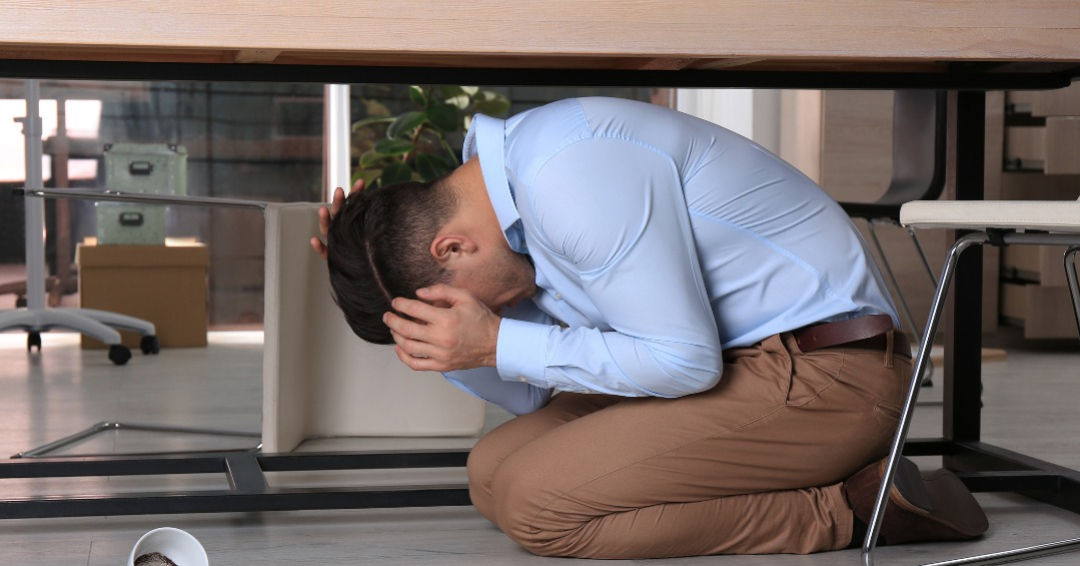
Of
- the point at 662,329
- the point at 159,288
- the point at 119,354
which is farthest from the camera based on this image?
the point at 159,288

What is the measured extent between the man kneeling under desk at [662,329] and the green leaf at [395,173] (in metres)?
2.60

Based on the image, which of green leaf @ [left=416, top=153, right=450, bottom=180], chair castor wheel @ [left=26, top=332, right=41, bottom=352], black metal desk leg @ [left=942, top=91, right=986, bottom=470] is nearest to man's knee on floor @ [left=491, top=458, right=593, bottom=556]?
black metal desk leg @ [left=942, top=91, right=986, bottom=470]

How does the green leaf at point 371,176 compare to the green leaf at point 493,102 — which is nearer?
the green leaf at point 371,176

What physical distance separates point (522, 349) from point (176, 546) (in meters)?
0.41

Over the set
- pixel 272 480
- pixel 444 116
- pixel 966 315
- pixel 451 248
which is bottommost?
pixel 272 480

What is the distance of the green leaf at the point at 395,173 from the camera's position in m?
3.95

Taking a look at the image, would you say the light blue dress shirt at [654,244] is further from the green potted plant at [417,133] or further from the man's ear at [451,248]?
the green potted plant at [417,133]

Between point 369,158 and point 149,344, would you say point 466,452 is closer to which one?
point 149,344

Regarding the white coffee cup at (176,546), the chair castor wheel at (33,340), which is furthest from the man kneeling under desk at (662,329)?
the chair castor wheel at (33,340)

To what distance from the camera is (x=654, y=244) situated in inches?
45.5

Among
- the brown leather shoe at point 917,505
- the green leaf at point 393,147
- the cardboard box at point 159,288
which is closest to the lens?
the brown leather shoe at point 917,505

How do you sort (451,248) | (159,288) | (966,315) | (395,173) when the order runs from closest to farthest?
(451,248), (966,315), (159,288), (395,173)

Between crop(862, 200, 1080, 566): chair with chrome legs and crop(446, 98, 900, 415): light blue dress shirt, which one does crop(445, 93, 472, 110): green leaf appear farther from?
crop(862, 200, 1080, 566): chair with chrome legs

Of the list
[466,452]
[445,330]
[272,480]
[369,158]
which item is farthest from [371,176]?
[445,330]
